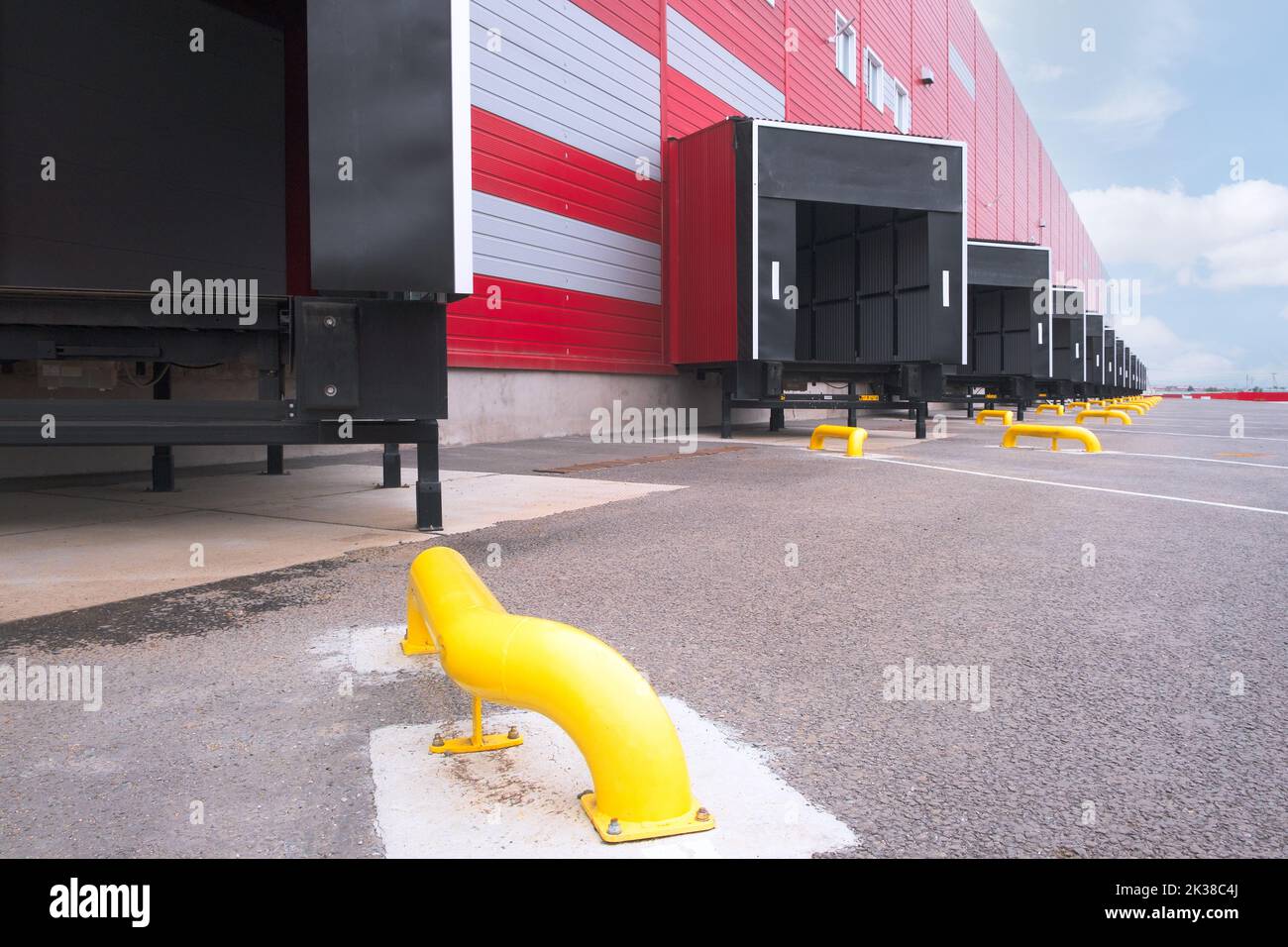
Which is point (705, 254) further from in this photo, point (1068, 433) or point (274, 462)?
point (274, 462)

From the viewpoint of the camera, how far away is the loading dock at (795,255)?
40.7 ft

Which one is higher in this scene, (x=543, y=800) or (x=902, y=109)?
(x=902, y=109)

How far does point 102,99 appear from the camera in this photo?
7.71m

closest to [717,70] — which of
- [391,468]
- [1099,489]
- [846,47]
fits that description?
[846,47]

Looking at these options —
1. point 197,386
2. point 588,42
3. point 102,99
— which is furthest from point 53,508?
point 588,42

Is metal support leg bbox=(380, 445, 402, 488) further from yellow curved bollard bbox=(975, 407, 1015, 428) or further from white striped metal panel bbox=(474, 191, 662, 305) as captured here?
yellow curved bollard bbox=(975, 407, 1015, 428)

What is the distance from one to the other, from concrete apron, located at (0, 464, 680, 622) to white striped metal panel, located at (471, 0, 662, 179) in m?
6.30

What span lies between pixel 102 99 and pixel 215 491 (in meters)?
3.82

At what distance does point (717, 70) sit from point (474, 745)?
1731 centimetres

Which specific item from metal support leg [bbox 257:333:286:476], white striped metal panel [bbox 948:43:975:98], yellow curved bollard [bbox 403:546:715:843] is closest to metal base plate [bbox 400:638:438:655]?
yellow curved bollard [bbox 403:546:715:843]

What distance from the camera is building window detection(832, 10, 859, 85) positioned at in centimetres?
2358

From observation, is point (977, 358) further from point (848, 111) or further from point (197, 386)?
point (197, 386)

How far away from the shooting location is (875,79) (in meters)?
26.8

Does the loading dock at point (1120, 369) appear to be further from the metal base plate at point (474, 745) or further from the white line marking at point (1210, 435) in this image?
the metal base plate at point (474, 745)
